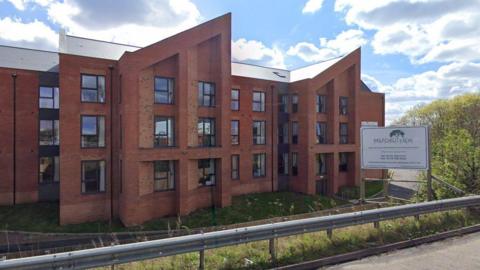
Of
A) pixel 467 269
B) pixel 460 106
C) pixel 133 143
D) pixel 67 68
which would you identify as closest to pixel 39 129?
pixel 67 68

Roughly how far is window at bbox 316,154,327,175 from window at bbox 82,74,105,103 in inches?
750

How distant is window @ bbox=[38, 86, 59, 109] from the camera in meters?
22.5

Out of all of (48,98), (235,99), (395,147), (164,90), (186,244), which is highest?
(235,99)

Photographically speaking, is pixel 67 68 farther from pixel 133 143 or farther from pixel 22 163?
pixel 22 163

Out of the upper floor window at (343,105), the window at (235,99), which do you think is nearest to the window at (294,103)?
the upper floor window at (343,105)

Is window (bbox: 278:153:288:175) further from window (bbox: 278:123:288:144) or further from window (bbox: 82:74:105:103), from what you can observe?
window (bbox: 82:74:105:103)

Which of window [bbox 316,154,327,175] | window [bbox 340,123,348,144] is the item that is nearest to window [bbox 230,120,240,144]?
window [bbox 316,154,327,175]

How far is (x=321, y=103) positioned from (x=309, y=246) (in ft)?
82.6

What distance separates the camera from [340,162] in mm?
31781

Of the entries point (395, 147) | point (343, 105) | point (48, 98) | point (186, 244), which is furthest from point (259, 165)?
point (186, 244)

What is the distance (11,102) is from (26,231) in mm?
9041

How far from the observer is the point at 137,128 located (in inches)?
754

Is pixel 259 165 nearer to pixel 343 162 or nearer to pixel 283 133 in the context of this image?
pixel 283 133

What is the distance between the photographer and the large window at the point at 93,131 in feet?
65.1
